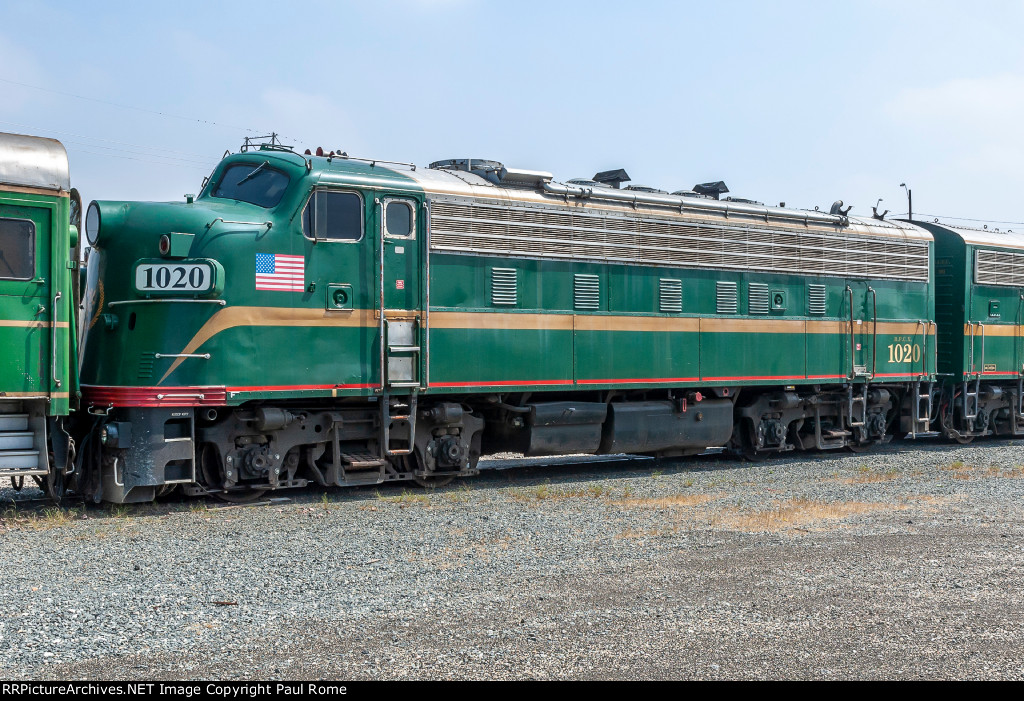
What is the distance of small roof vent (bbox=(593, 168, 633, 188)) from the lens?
52.7 ft

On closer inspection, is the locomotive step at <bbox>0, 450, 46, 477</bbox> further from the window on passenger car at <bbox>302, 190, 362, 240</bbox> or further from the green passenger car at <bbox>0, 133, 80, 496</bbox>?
the window on passenger car at <bbox>302, 190, 362, 240</bbox>

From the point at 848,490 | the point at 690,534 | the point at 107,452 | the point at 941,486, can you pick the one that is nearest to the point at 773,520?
the point at 690,534

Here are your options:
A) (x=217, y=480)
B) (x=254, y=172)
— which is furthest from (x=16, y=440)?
(x=254, y=172)

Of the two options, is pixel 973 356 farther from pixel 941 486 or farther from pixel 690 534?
pixel 690 534

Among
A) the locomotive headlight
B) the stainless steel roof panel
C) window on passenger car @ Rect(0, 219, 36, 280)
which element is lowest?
window on passenger car @ Rect(0, 219, 36, 280)

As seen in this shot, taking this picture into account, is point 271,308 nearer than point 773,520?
No

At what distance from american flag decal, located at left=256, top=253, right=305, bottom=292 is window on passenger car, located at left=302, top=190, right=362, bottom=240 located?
0.42 m

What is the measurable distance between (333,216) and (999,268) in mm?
14629

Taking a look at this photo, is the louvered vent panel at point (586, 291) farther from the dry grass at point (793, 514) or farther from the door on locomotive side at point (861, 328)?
the door on locomotive side at point (861, 328)

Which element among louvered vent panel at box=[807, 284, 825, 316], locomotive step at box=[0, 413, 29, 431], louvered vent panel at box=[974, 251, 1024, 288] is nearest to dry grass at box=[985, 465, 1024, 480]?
louvered vent panel at box=[807, 284, 825, 316]

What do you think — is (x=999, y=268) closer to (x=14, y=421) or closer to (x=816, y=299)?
(x=816, y=299)

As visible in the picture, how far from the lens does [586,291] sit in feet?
47.3

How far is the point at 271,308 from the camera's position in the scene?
11.7 metres
